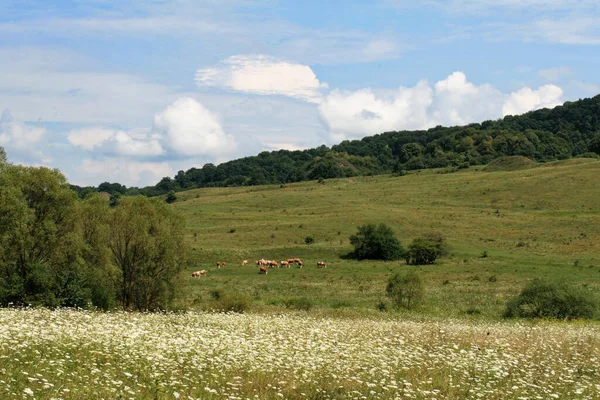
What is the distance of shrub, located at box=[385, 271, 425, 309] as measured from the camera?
41381 mm

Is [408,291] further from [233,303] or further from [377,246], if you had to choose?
[377,246]

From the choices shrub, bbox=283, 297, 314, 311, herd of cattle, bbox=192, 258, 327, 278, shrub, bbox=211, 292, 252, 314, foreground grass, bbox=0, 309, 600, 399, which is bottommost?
shrub, bbox=283, 297, 314, 311

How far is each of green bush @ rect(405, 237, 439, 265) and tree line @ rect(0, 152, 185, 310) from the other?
4086cm

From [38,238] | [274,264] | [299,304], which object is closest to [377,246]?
[274,264]

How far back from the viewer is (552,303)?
35.3 m

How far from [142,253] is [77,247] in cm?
475

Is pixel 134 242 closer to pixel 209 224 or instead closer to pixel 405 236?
pixel 405 236

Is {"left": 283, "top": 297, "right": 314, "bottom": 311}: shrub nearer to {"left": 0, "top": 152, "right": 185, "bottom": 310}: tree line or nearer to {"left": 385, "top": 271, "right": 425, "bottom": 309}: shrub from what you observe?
{"left": 385, "top": 271, "right": 425, "bottom": 309}: shrub

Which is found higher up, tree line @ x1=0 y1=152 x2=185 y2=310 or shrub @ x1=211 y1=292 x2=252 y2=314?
tree line @ x1=0 y1=152 x2=185 y2=310

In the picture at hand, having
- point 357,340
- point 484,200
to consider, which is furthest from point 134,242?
point 484,200

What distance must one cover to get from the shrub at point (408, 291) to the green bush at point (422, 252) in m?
29.5

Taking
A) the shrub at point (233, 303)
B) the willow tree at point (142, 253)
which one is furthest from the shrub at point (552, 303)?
the willow tree at point (142, 253)

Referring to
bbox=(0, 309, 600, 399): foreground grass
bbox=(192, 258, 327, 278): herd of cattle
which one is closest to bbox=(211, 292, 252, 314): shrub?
bbox=(0, 309, 600, 399): foreground grass

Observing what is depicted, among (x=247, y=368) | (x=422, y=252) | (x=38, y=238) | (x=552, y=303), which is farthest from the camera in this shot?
(x=422, y=252)
